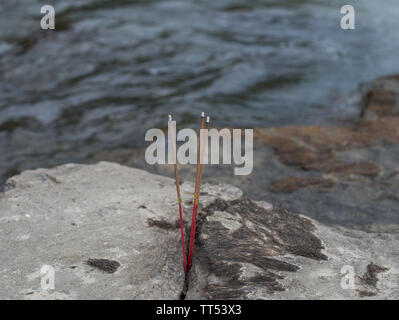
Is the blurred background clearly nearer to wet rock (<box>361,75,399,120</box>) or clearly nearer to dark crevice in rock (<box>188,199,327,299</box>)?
wet rock (<box>361,75,399,120</box>)

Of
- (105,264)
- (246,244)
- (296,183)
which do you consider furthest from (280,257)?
(296,183)

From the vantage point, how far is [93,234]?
2.57 m

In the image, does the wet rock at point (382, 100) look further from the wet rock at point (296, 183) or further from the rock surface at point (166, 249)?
the rock surface at point (166, 249)

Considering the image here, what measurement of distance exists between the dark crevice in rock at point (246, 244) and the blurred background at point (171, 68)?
84 cm

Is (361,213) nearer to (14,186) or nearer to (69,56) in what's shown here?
(14,186)

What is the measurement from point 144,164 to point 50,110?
2425 mm

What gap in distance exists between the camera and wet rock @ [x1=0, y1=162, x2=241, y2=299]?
2191mm

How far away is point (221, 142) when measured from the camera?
4.38 metres

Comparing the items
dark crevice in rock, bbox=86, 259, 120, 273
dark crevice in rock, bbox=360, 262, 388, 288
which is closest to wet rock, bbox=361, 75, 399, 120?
dark crevice in rock, bbox=360, 262, 388, 288
